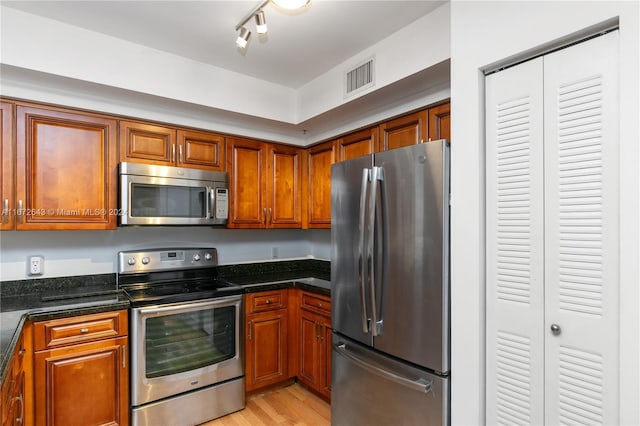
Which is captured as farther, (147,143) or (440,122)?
(147,143)

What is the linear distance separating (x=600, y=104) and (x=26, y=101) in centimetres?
293

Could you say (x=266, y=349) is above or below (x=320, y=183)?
below

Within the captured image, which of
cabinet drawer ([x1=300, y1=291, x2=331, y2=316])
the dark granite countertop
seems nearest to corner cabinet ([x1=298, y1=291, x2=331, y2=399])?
cabinet drawer ([x1=300, y1=291, x2=331, y2=316])

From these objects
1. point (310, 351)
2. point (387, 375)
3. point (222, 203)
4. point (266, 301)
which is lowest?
point (310, 351)

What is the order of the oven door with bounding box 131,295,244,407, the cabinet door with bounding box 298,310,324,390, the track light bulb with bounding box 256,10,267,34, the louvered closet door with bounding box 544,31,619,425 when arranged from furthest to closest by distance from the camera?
the cabinet door with bounding box 298,310,324,390, the oven door with bounding box 131,295,244,407, the track light bulb with bounding box 256,10,267,34, the louvered closet door with bounding box 544,31,619,425

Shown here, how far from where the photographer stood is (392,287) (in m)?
1.89

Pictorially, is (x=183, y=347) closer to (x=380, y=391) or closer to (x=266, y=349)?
(x=266, y=349)

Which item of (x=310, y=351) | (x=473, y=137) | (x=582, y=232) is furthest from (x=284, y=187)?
(x=582, y=232)

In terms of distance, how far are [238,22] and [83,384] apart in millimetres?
2281

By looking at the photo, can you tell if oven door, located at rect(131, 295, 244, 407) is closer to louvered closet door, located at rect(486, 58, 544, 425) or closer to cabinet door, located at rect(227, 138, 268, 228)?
cabinet door, located at rect(227, 138, 268, 228)

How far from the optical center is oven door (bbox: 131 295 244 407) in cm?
229

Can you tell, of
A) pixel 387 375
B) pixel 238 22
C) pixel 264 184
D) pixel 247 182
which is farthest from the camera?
pixel 264 184

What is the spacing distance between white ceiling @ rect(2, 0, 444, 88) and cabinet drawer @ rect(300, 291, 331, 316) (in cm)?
172

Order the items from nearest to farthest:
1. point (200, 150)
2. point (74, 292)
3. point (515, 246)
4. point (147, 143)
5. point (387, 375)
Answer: point (515, 246), point (387, 375), point (74, 292), point (147, 143), point (200, 150)
